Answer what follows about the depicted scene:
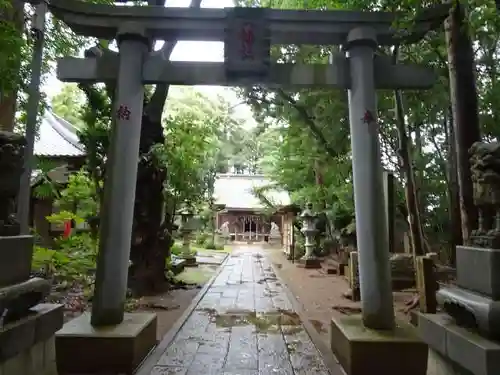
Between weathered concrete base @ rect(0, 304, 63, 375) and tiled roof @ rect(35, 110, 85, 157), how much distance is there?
1366cm

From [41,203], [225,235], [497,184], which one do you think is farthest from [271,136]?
Result: [497,184]

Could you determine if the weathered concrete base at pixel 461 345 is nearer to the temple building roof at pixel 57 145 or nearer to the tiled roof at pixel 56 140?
the temple building roof at pixel 57 145

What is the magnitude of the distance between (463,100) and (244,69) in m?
3.52

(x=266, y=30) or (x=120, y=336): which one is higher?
(x=266, y=30)

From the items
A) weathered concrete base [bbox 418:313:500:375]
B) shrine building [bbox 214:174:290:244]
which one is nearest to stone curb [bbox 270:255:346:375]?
weathered concrete base [bbox 418:313:500:375]

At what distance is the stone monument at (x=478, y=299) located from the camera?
2.62 m

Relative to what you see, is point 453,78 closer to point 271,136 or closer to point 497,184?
point 497,184

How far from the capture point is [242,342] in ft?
17.9

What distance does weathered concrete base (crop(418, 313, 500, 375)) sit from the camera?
8.12 feet

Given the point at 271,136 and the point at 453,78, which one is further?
the point at 271,136

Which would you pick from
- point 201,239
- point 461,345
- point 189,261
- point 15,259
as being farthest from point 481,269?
point 201,239

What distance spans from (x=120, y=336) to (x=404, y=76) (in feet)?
14.5

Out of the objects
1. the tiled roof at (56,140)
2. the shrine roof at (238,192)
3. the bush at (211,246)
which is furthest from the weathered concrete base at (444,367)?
the shrine roof at (238,192)

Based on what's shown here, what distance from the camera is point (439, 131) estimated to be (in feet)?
45.0
